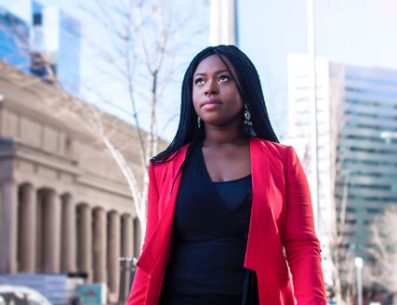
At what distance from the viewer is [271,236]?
6.24 feet

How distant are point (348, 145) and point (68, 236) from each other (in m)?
21.6

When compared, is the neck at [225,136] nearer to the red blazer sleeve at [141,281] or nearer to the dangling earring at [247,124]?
the dangling earring at [247,124]

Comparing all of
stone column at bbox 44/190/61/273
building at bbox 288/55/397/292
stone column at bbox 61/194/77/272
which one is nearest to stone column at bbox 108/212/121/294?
stone column at bbox 61/194/77/272

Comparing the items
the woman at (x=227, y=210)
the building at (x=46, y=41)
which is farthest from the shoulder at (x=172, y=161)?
the building at (x=46, y=41)

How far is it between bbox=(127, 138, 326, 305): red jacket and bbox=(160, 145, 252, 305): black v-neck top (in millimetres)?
25

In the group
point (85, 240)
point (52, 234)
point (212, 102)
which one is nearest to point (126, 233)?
point (85, 240)

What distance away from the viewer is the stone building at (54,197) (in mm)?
46281

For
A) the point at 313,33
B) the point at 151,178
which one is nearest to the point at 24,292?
the point at 313,33

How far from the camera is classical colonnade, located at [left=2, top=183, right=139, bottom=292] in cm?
4750

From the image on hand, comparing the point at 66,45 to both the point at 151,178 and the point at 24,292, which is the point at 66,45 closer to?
the point at 24,292

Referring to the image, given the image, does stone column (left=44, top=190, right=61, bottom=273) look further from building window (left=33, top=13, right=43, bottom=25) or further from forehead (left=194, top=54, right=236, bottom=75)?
forehead (left=194, top=54, right=236, bottom=75)

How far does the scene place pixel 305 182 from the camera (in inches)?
81.0

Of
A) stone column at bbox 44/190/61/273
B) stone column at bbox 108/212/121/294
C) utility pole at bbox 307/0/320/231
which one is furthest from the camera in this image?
stone column at bbox 108/212/121/294

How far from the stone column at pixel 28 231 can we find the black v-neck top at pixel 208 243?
154ft
